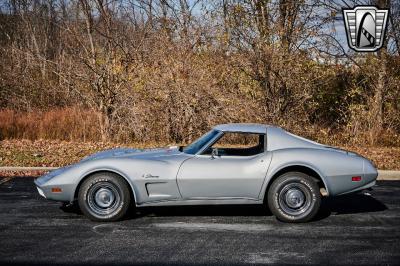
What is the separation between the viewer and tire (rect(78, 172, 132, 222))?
21.5 feet

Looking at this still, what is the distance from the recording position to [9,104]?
66.7ft

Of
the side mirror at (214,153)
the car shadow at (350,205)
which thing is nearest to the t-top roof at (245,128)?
the side mirror at (214,153)

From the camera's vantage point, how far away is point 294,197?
6586mm

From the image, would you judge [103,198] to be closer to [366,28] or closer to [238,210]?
[238,210]

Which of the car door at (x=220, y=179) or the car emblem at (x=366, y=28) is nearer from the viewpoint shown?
the car door at (x=220, y=179)

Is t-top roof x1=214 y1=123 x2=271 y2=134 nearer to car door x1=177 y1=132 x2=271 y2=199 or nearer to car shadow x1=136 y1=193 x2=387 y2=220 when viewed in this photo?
car door x1=177 y1=132 x2=271 y2=199

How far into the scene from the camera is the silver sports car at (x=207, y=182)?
6.55 meters

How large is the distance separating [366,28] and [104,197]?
43.5ft

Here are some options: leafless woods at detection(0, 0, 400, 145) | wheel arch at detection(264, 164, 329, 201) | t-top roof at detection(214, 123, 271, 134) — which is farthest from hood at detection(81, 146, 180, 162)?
leafless woods at detection(0, 0, 400, 145)

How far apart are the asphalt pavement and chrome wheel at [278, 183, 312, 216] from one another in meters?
0.20

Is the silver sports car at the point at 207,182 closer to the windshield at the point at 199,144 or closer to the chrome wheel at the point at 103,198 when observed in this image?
the chrome wheel at the point at 103,198

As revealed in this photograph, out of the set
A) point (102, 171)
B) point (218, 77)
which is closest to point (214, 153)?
point (102, 171)

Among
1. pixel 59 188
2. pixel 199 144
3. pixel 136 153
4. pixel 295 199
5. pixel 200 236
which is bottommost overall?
pixel 200 236

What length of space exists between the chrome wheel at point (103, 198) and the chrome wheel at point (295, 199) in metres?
2.02
